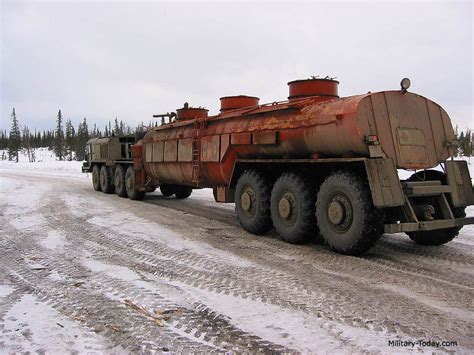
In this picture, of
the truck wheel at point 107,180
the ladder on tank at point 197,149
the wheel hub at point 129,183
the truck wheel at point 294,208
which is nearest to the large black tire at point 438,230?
the truck wheel at point 294,208

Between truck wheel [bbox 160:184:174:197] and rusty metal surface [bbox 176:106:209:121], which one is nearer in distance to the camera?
rusty metal surface [bbox 176:106:209:121]

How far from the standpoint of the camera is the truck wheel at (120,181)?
14674 millimetres

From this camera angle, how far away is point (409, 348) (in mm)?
3330

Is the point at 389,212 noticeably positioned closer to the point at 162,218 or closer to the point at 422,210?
the point at 422,210

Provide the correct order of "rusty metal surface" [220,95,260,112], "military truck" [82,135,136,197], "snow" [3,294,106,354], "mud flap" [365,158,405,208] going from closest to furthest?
"snow" [3,294,106,354]
"mud flap" [365,158,405,208]
"rusty metal surface" [220,95,260,112]
"military truck" [82,135,136,197]

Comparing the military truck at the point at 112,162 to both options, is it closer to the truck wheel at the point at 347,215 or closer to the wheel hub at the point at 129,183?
the wheel hub at the point at 129,183

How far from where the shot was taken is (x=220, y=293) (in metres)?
4.62

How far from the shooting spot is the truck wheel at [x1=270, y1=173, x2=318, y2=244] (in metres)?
7.06

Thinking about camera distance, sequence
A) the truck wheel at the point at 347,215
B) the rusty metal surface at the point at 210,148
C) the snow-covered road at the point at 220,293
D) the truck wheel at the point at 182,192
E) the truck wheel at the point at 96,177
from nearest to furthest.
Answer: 1. the snow-covered road at the point at 220,293
2. the truck wheel at the point at 347,215
3. the rusty metal surface at the point at 210,148
4. the truck wheel at the point at 182,192
5. the truck wheel at the point at 96,177

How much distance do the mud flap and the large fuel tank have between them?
10.9 inches

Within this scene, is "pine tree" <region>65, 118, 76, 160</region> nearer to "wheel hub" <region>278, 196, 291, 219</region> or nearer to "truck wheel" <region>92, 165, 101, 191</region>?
"truck wheel" <region>92, 165, 101, 191</region>

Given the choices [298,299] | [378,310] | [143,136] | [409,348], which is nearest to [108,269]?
[298,299]

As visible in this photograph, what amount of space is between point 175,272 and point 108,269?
2.90 feet

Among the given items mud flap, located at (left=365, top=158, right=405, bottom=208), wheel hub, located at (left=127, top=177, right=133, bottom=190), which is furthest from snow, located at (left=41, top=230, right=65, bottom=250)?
wheel hub, located at (left=127, top=177, right=133, bottom=190)
